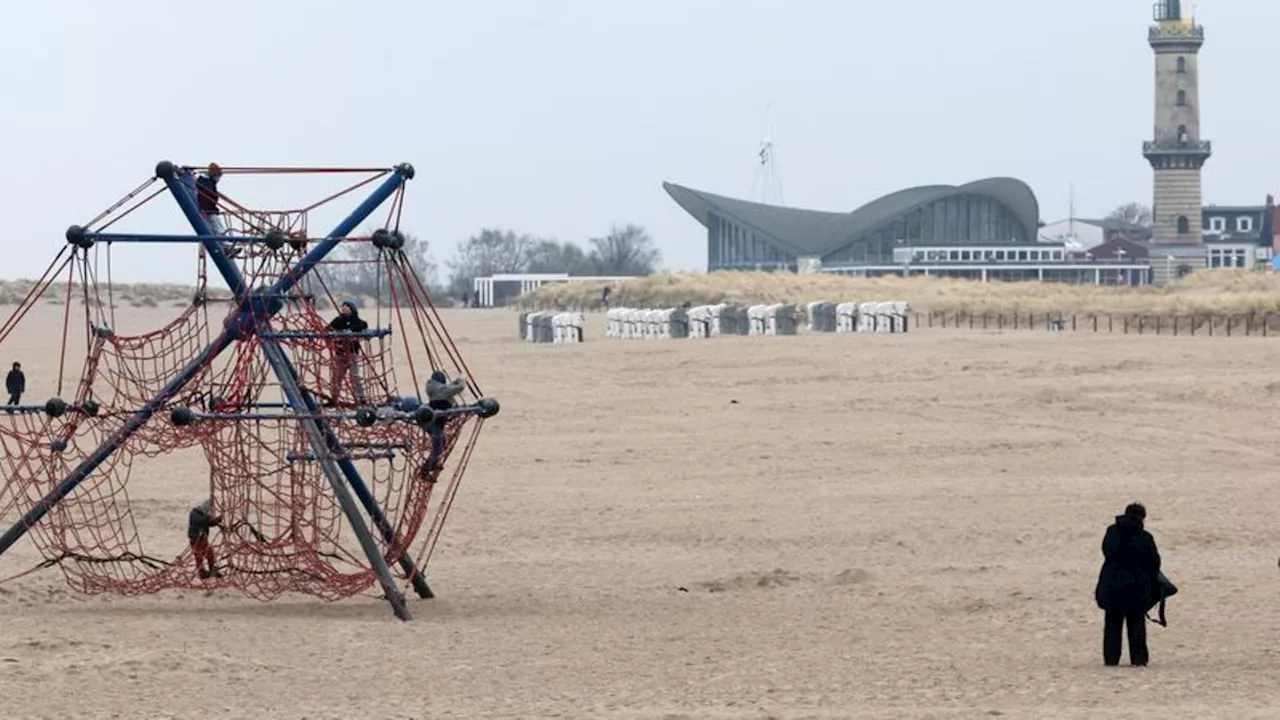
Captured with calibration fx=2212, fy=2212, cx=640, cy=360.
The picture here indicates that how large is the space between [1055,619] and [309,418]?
202 inches

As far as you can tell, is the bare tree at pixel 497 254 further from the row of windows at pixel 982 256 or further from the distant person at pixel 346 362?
the distant person at pixel 346 362

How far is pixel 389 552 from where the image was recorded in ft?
50.7

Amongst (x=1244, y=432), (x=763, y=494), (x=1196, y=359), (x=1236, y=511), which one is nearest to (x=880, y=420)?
(x=1244, y=432)

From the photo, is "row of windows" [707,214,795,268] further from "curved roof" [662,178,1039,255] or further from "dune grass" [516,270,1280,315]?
"dune grass" [516,270,1280,315]

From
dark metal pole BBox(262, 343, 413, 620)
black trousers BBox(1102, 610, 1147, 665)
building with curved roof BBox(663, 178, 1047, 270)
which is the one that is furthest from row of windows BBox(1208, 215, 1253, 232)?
black trousers BBox(1102, 610, 1147, 665)

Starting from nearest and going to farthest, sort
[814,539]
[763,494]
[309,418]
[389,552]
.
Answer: [309,418], [389,552], [814,539], [763,494]

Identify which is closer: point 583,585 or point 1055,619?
point 1055,619

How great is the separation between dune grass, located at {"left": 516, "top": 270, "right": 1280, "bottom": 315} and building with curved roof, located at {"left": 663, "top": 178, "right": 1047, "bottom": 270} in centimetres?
2896

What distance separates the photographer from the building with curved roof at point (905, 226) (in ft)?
447

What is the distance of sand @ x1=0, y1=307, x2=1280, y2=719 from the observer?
12.3m

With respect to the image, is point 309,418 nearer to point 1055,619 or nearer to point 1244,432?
point 1055,619

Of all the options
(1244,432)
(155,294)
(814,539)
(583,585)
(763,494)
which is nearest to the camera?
(583,585)

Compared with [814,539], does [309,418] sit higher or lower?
higher

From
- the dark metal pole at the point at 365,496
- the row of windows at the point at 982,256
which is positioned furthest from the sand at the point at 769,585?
the row of windows at the point at 982,256
